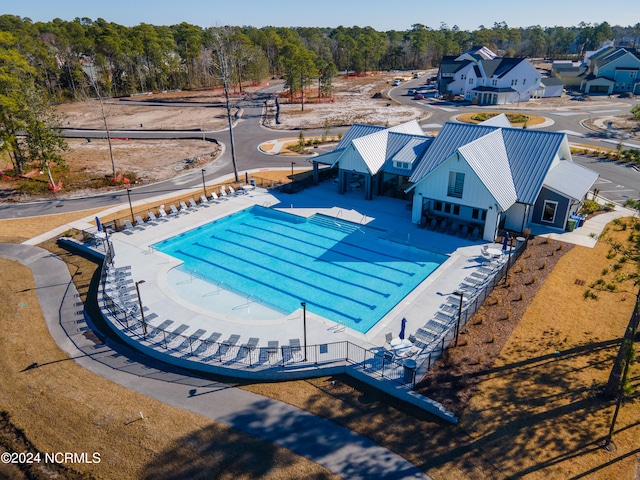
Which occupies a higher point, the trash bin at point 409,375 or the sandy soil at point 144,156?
the sandy soil at point 144,156

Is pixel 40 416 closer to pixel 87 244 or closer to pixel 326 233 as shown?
pixel 87 244

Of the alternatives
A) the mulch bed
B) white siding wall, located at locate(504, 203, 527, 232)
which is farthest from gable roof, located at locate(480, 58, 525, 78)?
the mulch bed

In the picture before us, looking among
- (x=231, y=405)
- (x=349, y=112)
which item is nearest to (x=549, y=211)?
(x=231, y=405)

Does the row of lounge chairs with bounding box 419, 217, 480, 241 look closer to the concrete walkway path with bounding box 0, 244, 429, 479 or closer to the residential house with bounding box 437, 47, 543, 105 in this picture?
the concrete walkway path with bounding box 0, 244, 429, 479

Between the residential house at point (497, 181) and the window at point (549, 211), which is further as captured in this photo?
the window at point (549, 211)

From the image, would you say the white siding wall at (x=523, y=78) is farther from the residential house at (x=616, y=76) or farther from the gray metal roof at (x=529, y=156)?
the gray metal roof at (x=529, y=156)

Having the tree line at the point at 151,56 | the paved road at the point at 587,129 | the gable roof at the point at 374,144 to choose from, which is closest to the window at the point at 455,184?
the gable roof at the point at 374,144

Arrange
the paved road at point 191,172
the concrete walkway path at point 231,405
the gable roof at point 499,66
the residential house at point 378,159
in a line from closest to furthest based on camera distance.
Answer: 1. the concrete walkway path at point 231,405
2. the residential house at point 378,159
3. the paved road at point 191,172
4. the gable roof at point 499,66
